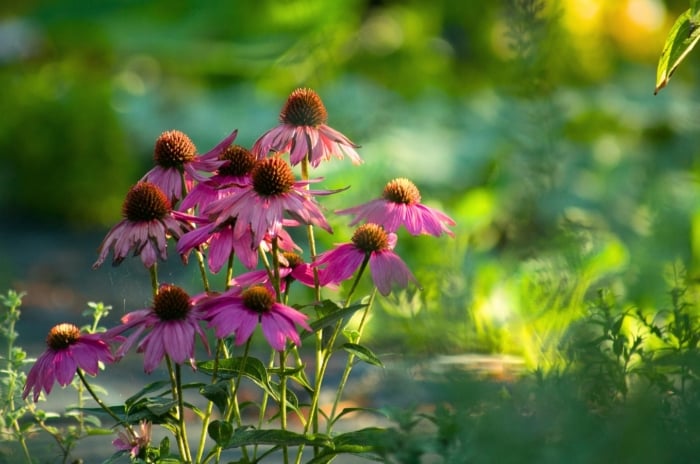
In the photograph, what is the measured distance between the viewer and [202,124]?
5.17 meters

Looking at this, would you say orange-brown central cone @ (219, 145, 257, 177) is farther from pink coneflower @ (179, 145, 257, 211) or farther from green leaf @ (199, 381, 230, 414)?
green leaf @ (199, 381, 230, 414)

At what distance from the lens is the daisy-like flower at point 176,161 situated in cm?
A: 109

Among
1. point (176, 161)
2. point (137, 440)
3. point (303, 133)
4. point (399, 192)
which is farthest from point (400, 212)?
point (137, 440)

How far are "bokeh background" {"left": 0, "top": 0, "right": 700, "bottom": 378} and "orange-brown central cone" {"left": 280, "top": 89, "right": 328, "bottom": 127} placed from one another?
526 millimetres

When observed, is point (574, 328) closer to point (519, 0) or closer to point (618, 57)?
point (519, 0)

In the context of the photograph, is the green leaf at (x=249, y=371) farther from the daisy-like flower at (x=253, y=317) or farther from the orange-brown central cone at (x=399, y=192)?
the orange-brown central cone at (x=399, y=192)

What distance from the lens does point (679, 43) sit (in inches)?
41.3

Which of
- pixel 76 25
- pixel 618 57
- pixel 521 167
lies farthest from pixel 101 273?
pixel 521 167

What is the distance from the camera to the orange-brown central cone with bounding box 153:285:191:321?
0.97m

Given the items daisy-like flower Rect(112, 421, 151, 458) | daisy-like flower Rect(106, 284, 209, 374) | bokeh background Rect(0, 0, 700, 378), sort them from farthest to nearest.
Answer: bokeh background Rect(0, 0, 700, 378) → daisy-like flower Rect(112, 421, 151, 458) → daisy-like flower Rect(106, 284, 209, 374)

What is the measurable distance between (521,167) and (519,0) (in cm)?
15

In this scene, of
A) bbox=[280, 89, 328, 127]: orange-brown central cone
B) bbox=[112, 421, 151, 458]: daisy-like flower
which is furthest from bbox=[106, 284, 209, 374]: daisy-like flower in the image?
bbox=[280, 89, 328, 127]: orange-brown central cone

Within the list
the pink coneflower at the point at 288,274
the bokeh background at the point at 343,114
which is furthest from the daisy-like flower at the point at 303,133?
the bokeh background at the point at 343,114

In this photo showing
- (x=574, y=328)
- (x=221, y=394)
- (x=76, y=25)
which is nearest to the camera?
(x=574, y=328)
